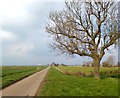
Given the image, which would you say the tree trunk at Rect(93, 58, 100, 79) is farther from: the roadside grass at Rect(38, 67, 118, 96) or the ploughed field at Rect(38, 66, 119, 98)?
the roadside grass at Rect(38, 67, 118, 96)

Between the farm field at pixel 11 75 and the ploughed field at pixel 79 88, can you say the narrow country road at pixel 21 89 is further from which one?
the farm field at pixel 11 75

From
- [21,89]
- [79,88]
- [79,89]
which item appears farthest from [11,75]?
[79,89]

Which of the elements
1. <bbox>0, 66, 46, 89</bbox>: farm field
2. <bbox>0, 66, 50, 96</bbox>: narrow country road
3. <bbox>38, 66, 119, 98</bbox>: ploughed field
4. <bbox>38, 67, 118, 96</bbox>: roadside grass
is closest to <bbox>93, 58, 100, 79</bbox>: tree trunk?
<bbox>38, 66, 119, 98</bbox>: ploughed field

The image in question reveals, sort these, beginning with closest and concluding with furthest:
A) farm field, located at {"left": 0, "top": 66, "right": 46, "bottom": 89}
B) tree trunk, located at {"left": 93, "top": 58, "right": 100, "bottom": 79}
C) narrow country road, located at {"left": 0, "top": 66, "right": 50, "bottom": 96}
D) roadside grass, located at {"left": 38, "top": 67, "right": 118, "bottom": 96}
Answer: roadside grass, located at {"left": 38, "top": 67, "right": 118, "bottom": 96} → narrow country road, located at {"left": 0, "top": 66, "right": 50, "bottom": 96} → farm field, located at {"left": 0, "top": 66, "right": 46, "bottom": 89} → tree trunk, located at {"left": 93, "top": 58, "right": 100, "bottom": 79}

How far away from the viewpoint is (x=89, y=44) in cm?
2786

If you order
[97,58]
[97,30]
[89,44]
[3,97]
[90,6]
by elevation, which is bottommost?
[3,97]

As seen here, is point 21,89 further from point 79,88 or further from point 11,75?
point 11,75

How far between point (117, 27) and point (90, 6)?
412cm

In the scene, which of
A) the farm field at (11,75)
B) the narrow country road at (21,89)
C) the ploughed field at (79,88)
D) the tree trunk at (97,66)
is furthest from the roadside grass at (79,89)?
→ the tree trunk at (97,66)

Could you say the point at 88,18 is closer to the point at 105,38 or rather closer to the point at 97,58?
the point at 105,38

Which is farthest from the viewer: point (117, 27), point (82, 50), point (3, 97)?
point (82, 50)

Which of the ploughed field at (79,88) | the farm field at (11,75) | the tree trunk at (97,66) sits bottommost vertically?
the farm field at (11,75)

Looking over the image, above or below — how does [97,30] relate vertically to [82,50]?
above

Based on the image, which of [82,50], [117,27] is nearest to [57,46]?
[82,50]
